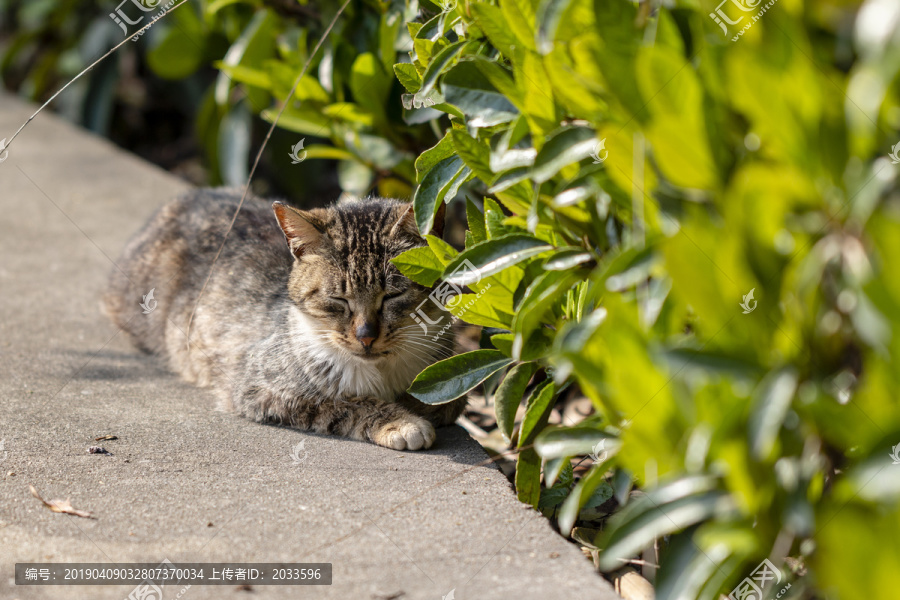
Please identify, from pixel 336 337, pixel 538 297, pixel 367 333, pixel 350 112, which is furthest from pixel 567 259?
pixel 350 112

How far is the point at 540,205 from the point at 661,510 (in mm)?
937

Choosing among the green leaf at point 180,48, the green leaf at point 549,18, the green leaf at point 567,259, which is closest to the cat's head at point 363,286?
the green leaf at point 567,259

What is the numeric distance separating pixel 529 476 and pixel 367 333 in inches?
38.3

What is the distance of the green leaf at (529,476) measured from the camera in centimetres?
255

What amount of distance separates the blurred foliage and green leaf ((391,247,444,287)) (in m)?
0.39

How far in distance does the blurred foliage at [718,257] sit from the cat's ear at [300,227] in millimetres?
1191

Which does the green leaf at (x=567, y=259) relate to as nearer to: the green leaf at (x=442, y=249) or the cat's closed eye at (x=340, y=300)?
the green leaf at (x=442, y=249)

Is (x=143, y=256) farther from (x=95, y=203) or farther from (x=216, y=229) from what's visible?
(x=95, y=203)

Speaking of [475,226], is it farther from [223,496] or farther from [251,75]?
[251,75]

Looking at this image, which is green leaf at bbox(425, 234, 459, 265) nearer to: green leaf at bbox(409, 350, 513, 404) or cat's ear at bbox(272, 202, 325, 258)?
green leaf at bbox(409, 350, 513, 404)

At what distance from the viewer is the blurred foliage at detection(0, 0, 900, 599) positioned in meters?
1.37

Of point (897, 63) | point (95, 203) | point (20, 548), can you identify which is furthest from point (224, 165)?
point (897, 63)

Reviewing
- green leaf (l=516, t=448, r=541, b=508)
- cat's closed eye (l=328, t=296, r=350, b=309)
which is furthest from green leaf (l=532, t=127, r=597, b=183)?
cat's closed eye (l=328, t=296, r=350, b=309)

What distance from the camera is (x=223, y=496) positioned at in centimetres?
256
